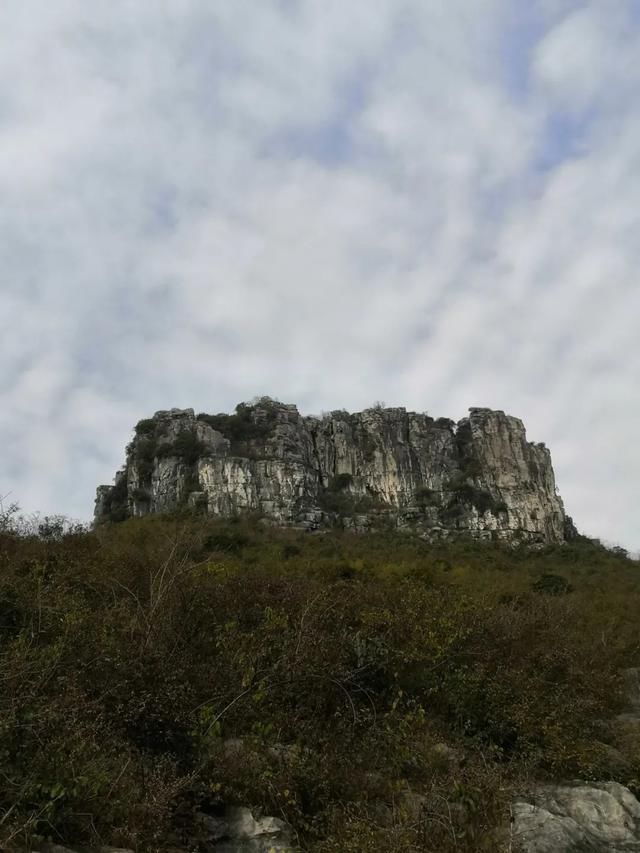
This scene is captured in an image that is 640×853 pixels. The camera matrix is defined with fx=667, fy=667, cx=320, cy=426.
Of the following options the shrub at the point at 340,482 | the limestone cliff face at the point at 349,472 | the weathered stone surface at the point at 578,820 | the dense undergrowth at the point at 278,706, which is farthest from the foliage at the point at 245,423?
the weathered stone surface at the point at 578,820

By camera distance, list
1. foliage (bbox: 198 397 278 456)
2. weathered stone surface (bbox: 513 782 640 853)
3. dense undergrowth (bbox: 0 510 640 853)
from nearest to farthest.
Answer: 1. dense undergrowth (bbox: 0 510 640 853)
2. weathered stone surface (bbox: 513 782 640 853)
3. foliage (bbox: 198 397 278 456)

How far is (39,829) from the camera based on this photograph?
12.5 ft

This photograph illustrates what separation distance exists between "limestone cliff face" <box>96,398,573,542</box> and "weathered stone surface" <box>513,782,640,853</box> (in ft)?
115

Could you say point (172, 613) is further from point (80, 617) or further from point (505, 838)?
point (505, 838)

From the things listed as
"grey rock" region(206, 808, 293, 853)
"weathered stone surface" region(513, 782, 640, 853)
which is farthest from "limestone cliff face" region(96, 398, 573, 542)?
"grey rock" region(206, 808, 293, 853)

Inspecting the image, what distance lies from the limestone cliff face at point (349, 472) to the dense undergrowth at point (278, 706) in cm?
3262

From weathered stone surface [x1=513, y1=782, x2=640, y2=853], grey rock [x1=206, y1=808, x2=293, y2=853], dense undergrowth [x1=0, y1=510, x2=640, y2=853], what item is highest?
dense undergrowth [x1=0, y1=510, x2=640, y2=853]

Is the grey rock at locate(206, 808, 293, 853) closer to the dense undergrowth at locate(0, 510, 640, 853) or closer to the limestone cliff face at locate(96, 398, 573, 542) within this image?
the dense undergrowth at locate(0, 510, 640, 853)

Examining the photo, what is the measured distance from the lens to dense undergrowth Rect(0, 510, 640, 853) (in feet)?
13.8

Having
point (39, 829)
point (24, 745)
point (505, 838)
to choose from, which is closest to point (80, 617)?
point (24, 745)

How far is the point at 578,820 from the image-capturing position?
556 cm

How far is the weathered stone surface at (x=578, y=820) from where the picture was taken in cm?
477

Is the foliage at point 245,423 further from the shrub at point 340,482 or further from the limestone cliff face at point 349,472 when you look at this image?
the shrub at point 340,482

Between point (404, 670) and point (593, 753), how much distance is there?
1970 millimetres
